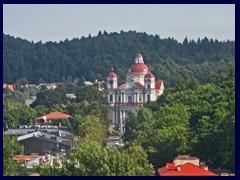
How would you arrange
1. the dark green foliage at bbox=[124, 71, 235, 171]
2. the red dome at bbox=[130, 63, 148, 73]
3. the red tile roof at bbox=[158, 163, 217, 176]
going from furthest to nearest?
the red dome at bbox=[130, 63, 148, 73] → the dark green foliage at bbox=[124, 71, 235, 171] → the red tile roof at bbox=[158, 163, 217, 176]

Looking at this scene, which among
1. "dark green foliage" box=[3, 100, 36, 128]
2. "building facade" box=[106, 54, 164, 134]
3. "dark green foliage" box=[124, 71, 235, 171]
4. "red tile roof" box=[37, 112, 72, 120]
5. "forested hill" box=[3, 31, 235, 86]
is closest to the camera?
"dark green foliage" box=[124, 71, 235, 171]

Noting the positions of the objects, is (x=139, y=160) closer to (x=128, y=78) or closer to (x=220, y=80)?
(x=220, y=80)

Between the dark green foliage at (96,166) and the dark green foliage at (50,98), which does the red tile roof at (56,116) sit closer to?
the dark green foliage at (50,98)

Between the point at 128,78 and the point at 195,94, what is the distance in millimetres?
22717

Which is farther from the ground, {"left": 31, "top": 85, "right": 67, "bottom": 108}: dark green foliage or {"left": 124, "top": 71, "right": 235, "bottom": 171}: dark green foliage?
{"left": 31, "top": 85, "right": 67, "bottom": 108}: dark green foliage

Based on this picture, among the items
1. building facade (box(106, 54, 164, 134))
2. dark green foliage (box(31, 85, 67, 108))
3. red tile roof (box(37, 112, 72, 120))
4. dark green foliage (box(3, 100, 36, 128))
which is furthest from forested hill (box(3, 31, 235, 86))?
dark green foliage (box(3, 100, 36, 128))

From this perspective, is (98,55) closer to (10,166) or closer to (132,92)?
(132,92)

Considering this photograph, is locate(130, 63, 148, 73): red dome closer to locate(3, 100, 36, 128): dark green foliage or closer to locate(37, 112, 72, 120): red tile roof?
locate(37, 112, 72, 120): red tile roof

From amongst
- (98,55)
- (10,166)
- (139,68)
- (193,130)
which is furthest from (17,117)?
(98,55)

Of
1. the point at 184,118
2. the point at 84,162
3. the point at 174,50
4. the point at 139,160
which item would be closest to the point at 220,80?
the point at 184,118

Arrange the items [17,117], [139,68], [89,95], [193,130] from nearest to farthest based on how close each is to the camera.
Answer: [193,130]
[17,117]
[139,68]
[89,95]

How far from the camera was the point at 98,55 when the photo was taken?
12350 centimetres

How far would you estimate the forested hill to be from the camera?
4584 inches

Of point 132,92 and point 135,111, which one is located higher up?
point 132,92
